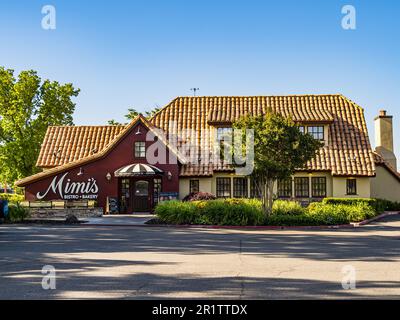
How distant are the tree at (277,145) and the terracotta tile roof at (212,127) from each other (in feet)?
28.2

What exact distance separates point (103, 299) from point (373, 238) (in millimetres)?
12663

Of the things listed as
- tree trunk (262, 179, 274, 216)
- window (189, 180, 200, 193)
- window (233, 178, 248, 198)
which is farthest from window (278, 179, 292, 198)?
tree trunk (262, 179, 274, 216)

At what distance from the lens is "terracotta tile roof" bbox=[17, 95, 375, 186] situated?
31.3m

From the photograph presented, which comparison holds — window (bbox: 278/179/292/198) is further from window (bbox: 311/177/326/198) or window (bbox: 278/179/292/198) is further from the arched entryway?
the arched entryway

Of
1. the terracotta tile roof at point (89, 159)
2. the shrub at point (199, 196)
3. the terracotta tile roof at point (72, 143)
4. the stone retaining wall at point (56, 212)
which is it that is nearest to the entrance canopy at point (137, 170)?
the terracotta tile roof at point (89, 159)

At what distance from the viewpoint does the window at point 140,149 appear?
104 ft

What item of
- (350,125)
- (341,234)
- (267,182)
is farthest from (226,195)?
(341,234)

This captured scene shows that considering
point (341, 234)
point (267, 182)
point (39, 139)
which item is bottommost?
point (341, 234)

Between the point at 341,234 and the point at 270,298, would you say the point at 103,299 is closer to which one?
the point at 270,298

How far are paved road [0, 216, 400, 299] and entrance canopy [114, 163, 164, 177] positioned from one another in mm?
11376

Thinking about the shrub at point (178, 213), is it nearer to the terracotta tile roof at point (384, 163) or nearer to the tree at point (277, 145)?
the tree at point (277, 145)

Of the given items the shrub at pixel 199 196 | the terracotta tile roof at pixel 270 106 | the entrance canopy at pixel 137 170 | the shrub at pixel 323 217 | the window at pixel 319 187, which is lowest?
the shrub at pixel 323 217

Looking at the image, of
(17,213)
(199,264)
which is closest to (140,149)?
(17,213)

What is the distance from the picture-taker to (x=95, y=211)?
92.3ft
